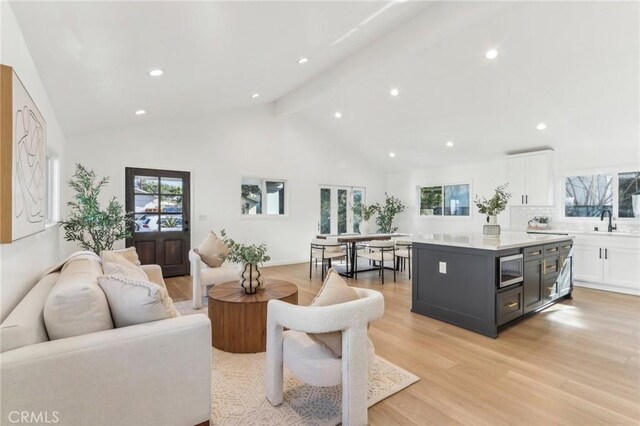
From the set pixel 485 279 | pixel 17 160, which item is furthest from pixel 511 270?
pixel 17 160

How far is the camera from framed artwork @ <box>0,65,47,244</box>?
1.52m

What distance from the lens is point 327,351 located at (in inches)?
75.2

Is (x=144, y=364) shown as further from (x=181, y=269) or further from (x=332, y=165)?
(x=332, y=165)

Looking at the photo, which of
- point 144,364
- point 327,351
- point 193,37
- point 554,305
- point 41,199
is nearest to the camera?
point 144,364

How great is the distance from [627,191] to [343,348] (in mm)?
6309

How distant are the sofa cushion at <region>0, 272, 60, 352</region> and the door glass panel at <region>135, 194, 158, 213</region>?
169 inches

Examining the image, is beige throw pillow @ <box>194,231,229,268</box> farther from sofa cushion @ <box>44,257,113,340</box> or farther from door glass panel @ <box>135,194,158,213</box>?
sofa cushion @ <box>44,257,113,340</box>

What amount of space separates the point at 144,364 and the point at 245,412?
2.69 feet

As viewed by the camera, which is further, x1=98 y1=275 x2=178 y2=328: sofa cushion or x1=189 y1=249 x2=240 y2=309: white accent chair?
x1=189 y1=249 x2=240 y2=309: white accent chair

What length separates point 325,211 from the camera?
822cm

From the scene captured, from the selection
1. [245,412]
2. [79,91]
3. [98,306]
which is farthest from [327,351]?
[79,91]

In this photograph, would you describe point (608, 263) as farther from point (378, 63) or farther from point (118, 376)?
point (118, 376)

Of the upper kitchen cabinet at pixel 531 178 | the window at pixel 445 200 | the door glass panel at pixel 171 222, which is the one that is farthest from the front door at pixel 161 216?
the upper kitchen cabinet at pixel 531 178

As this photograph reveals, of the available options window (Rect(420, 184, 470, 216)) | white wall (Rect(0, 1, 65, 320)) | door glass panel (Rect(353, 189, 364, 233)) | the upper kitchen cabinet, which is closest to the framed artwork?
white wall (Rect(0, 1, 65, 320))
